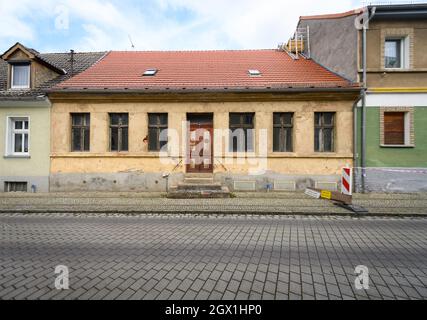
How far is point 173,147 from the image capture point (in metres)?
11.7

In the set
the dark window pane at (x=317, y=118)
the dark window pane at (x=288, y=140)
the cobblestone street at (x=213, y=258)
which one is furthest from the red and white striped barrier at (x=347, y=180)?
the dark window pane at (x=317, y=118)

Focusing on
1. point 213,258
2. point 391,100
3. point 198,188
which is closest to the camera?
point 213,258

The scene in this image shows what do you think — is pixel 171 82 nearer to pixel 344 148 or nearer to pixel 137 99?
pixel 137 99

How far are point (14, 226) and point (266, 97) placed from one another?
425 inches

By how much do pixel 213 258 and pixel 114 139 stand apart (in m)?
10.0

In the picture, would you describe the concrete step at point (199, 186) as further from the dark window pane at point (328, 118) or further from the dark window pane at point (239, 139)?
the dark window pane at point (328, 118)

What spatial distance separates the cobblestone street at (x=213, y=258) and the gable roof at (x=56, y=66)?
28.1 ft

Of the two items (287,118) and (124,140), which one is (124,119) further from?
(287,118)

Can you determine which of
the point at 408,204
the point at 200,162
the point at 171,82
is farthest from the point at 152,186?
the point at 408,204

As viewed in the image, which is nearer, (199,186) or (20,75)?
(199,186)

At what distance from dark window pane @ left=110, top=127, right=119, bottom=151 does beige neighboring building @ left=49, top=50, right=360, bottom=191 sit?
0.05 metres

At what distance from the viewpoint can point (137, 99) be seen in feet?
38.3

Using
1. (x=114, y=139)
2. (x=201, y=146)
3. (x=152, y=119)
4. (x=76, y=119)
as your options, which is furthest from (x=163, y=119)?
(x=76, y=119)

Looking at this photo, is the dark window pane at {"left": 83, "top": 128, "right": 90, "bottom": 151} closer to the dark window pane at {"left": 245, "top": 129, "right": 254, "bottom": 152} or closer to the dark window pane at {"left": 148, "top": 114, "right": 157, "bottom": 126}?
the dark window pane at {"left": 148, "top": 114, "right": 157, "bottom": 126}
